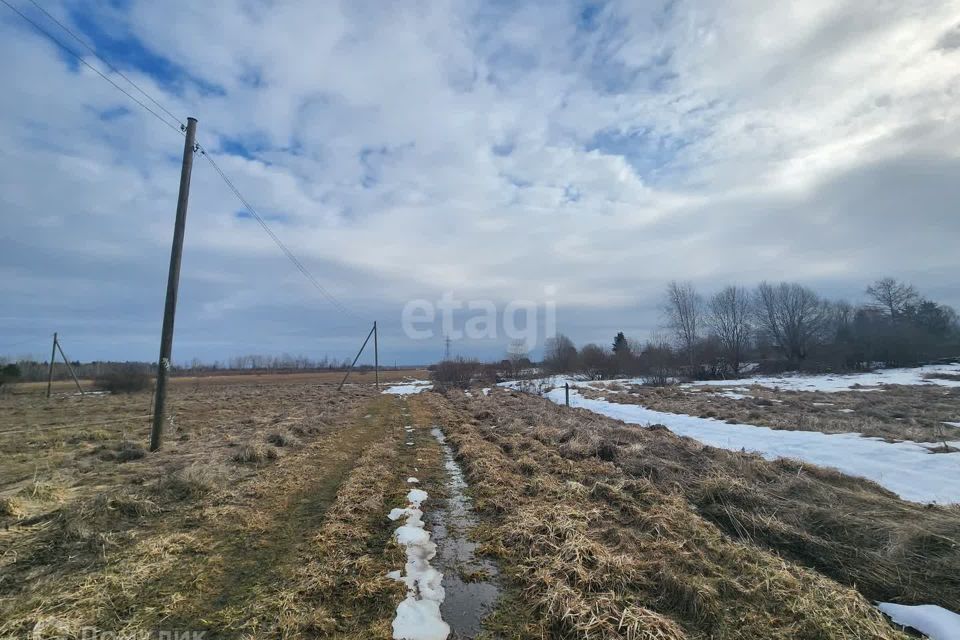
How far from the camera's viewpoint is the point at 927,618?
131 inches

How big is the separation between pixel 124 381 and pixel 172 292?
105ft

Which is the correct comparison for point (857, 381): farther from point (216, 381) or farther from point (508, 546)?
point (216, 381)

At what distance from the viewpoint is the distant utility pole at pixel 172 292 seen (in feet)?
32.6

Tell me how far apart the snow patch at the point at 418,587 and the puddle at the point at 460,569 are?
8 cm

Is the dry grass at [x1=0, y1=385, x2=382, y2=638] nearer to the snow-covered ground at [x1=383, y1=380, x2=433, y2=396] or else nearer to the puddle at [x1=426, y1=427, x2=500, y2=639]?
the puddle at [x1=426, y1=427, x2=500, y2=639]

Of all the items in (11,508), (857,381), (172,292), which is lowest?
(857,381)

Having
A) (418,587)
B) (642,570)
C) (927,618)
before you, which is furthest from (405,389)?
(927,618)

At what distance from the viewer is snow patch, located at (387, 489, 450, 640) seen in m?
3.35

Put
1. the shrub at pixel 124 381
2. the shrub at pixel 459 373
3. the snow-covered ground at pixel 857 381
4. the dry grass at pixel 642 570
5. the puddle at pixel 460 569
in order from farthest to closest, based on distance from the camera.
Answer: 1. the shrub at pixel 459 373
2. the shrub at pixel 124 381
3. the snow-covered ground at pixel 857 381
4. the puddle at pixel 460 569
5. the dry grass at pixel 642 570

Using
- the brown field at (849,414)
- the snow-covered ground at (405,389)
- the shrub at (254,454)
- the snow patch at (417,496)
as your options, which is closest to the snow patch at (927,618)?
the snow patch at (417,496)

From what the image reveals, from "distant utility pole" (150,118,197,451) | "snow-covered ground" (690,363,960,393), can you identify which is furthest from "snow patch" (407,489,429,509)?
"snow-covered ground" (690,363,960,393)

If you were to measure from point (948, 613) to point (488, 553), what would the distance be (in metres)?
4.16

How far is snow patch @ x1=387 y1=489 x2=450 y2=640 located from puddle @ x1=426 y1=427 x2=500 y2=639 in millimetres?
84

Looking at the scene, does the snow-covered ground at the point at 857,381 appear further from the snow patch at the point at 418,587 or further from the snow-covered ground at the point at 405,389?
the snow patch at the point at 418,587
